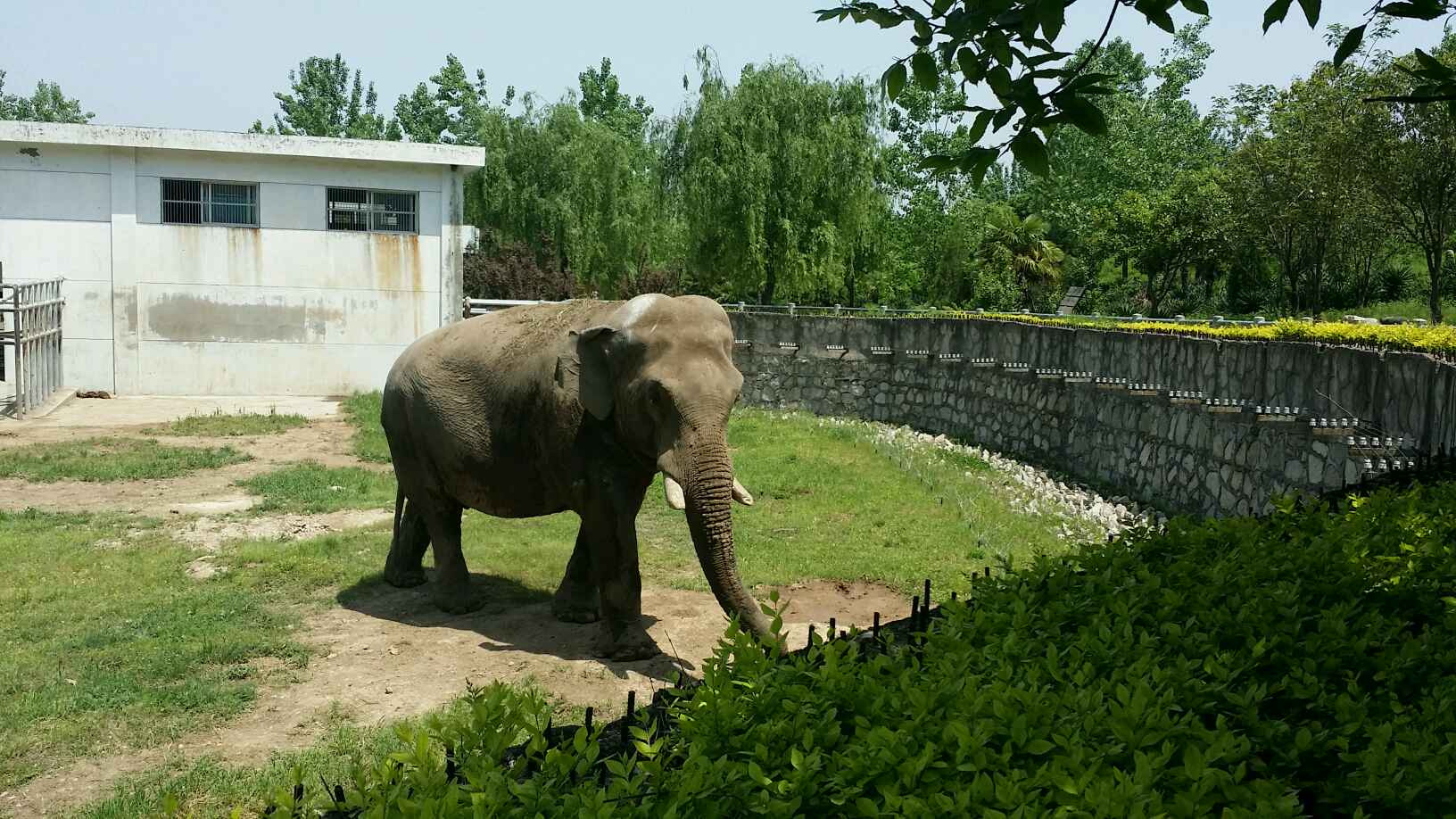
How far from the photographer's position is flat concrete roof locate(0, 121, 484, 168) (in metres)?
24.0

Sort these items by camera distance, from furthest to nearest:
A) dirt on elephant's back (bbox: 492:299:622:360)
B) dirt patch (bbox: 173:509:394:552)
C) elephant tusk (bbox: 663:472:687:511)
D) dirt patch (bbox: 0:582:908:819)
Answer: dirt patch (bbox: 173:509:394:552) < dirt on elephant's back (bbox: 492:299:622:360) < elephant tusk (bbox: 663:472:687:511) < dirt patch (bbox: 0:582:908:819)

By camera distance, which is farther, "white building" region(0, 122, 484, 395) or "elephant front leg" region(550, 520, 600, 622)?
"white building" region(0, 122, 484, 395)

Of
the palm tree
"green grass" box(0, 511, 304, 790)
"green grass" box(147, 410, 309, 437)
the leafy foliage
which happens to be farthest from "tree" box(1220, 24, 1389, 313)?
"green grass" box(0, 511, 304, 790)

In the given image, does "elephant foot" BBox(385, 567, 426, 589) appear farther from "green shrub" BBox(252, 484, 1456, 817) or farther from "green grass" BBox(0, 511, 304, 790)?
"green shrub" BBox(252, 484, 1456, 817)

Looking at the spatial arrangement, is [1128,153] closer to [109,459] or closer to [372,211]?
[372,211]

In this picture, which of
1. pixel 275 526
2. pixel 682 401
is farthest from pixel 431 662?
pixel 275 526

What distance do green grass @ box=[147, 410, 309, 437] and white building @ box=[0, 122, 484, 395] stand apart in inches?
171

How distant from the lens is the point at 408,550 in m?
10.3

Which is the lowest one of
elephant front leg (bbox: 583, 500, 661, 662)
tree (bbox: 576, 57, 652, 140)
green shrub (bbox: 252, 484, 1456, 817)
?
elephant front leg (bbox: 583, 500, 661, 662)

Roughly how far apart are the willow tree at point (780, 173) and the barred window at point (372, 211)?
884cm

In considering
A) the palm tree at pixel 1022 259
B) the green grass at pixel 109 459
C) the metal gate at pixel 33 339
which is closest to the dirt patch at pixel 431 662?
the green grass at pixel 109 459

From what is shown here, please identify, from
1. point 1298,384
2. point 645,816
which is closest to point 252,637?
point 645,816

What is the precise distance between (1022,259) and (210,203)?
27.7 m

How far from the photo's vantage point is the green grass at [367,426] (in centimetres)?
1747
